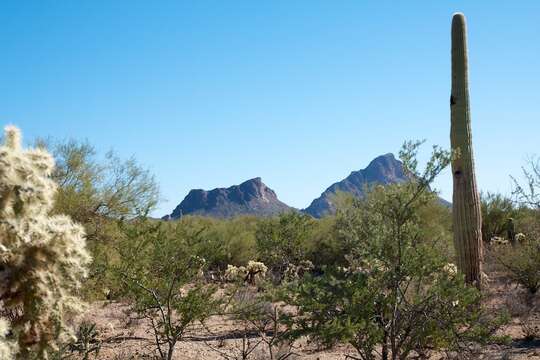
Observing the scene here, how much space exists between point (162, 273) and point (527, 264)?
10194 mm

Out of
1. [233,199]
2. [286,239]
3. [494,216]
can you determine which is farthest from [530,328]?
[233,199]

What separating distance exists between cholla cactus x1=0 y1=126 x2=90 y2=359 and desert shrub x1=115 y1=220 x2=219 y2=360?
3898 millimetres

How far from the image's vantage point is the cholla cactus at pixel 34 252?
2.93m

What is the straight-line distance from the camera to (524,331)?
32.1 feet

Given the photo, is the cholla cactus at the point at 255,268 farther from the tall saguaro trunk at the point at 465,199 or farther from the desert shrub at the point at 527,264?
the tall saguaro trunk at the point at 465,199

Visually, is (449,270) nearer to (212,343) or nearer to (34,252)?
(212,343)

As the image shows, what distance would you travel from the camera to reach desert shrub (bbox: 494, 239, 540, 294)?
13.4 meters

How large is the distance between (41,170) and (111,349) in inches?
265

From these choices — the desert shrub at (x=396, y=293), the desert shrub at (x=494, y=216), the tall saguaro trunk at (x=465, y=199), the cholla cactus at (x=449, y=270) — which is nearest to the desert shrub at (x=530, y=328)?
the tall saguaro trunk at (x=465, y=199)

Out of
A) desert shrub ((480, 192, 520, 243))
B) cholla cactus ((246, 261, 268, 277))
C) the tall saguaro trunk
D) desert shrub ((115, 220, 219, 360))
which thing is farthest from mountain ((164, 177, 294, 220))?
desert shrub ((115, 220, 219, 360))

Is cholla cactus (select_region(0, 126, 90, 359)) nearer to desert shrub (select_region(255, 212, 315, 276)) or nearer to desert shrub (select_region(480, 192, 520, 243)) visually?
desert shrub (select_region(255, 212, 315, 276))

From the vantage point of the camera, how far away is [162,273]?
7.34 m

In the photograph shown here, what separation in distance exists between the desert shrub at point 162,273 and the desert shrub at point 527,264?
353 inches

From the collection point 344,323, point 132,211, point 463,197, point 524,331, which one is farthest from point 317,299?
point 132,211
